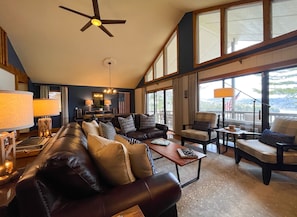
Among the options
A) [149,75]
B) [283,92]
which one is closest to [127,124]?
[283,92]

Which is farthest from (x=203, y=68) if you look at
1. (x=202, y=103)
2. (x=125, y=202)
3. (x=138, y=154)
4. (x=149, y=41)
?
(x=125, y=202)

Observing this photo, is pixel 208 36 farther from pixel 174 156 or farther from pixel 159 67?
pixel 174 156

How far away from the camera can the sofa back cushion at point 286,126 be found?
2.27 metres

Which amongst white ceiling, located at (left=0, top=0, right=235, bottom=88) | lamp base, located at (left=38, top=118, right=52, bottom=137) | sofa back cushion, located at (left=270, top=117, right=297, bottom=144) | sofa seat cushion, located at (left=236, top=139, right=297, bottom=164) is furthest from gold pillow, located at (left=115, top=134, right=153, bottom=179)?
white ceiling, located at (left=0, top=0, right=235, bottom=88)

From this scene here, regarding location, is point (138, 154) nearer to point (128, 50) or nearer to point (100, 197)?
point (100, 197)

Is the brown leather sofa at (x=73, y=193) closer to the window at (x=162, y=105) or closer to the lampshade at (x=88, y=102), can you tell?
the window at (x=162, y=105)

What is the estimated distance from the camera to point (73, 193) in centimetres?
96

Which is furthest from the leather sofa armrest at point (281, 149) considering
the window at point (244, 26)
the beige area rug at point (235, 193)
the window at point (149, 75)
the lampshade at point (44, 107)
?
the window at point (149, 75)

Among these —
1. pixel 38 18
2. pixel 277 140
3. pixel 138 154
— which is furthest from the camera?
pixel 38 18

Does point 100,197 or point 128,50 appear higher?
point 128,50

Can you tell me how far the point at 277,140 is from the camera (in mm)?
2291

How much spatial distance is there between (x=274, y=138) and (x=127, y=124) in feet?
9.83

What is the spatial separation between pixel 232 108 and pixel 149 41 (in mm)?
3900

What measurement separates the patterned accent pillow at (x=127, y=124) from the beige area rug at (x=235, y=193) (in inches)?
57.7
